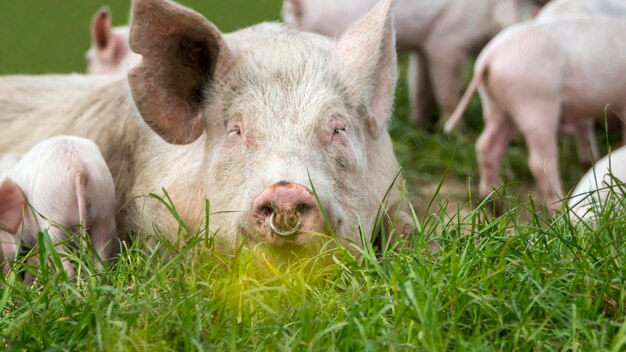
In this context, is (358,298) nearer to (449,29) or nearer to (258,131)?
(258,131)

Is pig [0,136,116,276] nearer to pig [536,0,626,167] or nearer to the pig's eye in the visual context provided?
the pig's eye

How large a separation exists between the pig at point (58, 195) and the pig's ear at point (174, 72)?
0.30 meters

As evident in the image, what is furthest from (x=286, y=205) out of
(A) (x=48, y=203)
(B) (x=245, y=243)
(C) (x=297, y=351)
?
(A) (x=48, y=203)

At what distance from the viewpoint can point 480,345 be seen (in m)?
2.98

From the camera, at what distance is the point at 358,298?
329cm

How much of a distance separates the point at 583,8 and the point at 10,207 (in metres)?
3.80

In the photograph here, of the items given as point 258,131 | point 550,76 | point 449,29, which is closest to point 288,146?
point 258,131

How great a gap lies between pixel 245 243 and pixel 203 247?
0.15m

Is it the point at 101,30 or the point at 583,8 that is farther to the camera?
the point at 101,30

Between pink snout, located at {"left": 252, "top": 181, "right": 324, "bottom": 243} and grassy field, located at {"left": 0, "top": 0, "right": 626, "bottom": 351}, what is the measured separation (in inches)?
4.8

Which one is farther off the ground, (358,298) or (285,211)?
(285,211)

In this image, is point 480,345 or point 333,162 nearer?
point 480,345

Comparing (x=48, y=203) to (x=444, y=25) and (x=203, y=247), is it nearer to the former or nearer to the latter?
(x=203, y=247)

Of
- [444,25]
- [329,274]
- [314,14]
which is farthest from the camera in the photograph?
[444,25]
